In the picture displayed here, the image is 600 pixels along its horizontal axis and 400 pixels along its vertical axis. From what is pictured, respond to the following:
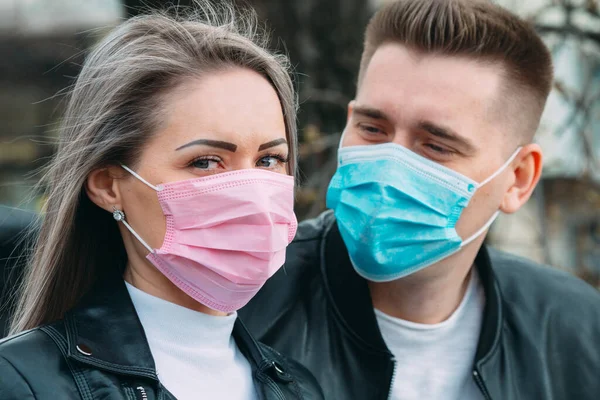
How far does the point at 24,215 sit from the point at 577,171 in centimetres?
379

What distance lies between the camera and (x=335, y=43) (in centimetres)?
561

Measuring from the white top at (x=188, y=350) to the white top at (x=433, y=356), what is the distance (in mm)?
919

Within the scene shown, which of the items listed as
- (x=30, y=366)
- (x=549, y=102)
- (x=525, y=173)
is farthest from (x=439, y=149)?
(x=549, y=102)

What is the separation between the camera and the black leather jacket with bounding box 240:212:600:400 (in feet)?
10.3

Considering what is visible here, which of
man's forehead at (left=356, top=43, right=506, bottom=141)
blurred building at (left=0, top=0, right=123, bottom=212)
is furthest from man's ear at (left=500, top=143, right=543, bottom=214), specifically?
blurred building at (left=0, top=0, right=123, bottom=212)

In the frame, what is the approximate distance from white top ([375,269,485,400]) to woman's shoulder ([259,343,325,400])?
505 millimetres

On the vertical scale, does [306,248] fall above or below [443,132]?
below

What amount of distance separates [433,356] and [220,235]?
49.4 inches

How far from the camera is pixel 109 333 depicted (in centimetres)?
220

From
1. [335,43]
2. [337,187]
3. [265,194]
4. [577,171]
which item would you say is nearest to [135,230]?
[265,194]

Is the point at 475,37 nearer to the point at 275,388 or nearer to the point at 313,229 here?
the point at 313,229

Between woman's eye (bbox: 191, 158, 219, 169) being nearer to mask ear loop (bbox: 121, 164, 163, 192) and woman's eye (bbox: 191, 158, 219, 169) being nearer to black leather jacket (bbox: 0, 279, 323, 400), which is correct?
mask ear loop (bbox: 121, 164, 163, 192)

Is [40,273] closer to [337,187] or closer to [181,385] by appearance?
[181,385]

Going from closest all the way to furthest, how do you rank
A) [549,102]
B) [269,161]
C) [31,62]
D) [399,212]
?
[269,161] < [399,212] < [549,102] < [31,62]
